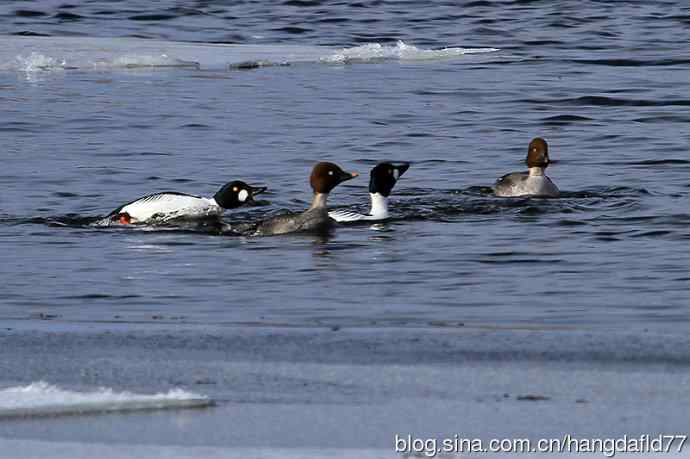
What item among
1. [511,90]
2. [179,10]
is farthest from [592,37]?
[179,10]

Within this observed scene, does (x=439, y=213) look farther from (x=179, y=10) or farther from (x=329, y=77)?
(x=179, y=10)

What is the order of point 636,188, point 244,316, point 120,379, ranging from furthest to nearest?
point 636,188 → point 244,316 → point 120,379

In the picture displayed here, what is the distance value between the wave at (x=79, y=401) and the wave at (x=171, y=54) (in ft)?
56.5

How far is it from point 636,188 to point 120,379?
8251mm

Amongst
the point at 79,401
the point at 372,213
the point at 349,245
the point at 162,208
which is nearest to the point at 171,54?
the point at 372,213

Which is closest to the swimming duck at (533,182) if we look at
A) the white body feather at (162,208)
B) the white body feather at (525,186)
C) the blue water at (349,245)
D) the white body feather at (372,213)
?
the white body feather at (525,186)

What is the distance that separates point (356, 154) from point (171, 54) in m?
8.81

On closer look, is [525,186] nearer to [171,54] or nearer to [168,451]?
[168,451]

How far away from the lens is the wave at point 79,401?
6167 mm

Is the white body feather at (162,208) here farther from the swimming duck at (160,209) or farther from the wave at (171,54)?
the wave at (171,54)

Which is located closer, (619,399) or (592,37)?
(619,399)

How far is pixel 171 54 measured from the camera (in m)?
24.7

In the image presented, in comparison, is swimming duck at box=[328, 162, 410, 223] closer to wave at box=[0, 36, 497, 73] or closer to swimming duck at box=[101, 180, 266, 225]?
swimming duck at box=[101, 180, 266, 225]

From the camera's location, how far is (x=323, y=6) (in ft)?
108
